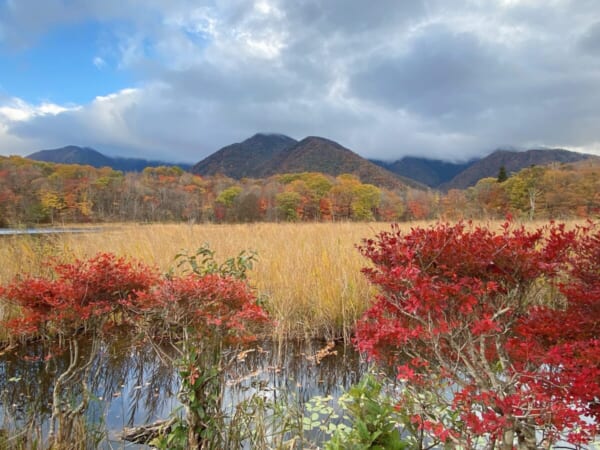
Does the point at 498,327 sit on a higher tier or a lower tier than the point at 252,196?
lower

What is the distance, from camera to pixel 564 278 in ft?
11.3

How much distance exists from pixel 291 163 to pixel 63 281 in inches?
3111

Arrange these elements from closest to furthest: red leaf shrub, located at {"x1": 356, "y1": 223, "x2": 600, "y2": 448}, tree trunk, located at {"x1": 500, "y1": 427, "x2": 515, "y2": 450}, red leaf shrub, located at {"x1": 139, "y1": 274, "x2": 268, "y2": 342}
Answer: red leaf shrub, located at {"x1": 356, "y1": 223, "x2": 600, "y2": 448}, tree trunk, located at {"x1": 500, "y1": 427, "x2": 515, "y2": 450}, red leaf shrub, located at {"x1": 139, "y1": 274, "x2": 268, "y2": 342}

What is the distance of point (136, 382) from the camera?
2639mm

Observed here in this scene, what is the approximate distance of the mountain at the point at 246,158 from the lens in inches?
3278

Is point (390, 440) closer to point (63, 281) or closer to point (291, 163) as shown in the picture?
point (63, 281)

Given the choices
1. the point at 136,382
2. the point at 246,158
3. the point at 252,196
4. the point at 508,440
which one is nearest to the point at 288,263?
the point at 136,382

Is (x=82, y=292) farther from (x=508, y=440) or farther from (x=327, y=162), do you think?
(x=327, y=162)

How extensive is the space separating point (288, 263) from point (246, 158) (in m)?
90.0

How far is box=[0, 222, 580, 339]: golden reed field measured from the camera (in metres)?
3.59

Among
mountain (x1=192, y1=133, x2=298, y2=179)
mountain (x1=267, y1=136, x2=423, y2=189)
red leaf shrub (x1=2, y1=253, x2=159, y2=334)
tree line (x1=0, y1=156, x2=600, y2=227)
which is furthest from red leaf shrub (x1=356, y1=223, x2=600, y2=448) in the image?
mountain (x1=192, y1=133, x2=298, y2=179)

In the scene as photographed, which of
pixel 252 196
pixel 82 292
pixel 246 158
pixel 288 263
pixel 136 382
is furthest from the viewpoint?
pixel 246 158

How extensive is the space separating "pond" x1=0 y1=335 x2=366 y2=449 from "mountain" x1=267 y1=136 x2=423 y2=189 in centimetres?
5913

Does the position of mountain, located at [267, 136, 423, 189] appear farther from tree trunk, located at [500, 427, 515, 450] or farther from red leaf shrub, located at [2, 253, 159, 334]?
tree trunk, located at [500, 427, 515, 450]
